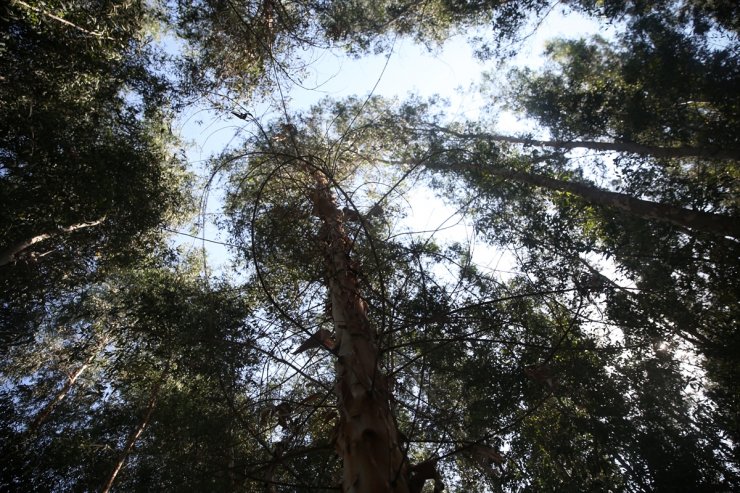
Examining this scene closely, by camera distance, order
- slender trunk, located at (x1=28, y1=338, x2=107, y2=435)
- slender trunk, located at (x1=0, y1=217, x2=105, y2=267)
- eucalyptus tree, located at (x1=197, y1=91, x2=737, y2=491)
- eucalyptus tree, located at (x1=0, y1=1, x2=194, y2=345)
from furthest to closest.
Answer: slender trunk, located at (x1=28, y1=338, x2=107, y2=435), slender trunk, located at (x1=0, y1=217, x2=105, y2=267), eucalyptus tree, located at (x1=0, y1=1, x2=194, y2=345), eucalyptus tree, located at (x1=197, y1=91, x2=737, y2=491)

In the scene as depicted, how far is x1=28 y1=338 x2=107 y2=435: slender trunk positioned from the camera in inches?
312

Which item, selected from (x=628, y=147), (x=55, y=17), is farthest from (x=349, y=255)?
(x=628, y=147)

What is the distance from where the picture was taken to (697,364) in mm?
6352

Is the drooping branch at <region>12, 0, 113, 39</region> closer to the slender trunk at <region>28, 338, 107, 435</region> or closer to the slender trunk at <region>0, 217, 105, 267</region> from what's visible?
the slender trunk at <region>0, 217, 105, 267</region>

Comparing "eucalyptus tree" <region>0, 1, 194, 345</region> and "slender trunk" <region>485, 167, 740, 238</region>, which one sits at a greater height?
"eucalyptus tree" <region>0, 1, 194, 345</region>

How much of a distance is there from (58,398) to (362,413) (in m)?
11.5

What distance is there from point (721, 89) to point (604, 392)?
5544 millimetres

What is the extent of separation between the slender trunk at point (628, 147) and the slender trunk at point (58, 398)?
10698 millimetres

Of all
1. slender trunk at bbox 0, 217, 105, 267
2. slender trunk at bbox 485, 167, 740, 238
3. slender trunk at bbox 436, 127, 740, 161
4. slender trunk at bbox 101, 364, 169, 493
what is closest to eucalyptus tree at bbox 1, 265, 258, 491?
slender trunk at bbox 101, 364, 169, 493

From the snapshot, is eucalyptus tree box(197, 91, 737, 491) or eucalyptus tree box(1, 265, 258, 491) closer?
eucalyptus tree box(197, 91, 737, 491)

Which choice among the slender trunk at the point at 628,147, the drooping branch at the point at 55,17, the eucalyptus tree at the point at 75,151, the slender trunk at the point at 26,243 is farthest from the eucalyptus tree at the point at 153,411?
the slender trunk at the point at 628,147

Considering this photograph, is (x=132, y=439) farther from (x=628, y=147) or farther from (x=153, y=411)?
(x=628, y=147)

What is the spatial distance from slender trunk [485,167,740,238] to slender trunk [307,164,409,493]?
10.6ft

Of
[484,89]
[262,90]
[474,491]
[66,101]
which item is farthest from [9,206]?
[484,89]
